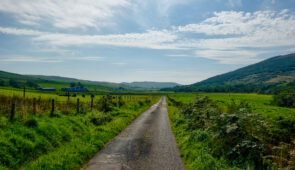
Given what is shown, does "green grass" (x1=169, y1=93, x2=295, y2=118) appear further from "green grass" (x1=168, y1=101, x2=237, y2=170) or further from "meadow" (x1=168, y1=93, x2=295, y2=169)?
"green grass" (x1=168, y1=101, x2=237, y2=170)

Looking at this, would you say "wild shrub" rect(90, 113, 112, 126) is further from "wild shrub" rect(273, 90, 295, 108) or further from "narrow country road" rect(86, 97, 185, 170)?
"wild shrub" rect(273, 90, 295, 108)

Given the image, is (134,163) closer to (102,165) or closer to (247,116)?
(102,165)

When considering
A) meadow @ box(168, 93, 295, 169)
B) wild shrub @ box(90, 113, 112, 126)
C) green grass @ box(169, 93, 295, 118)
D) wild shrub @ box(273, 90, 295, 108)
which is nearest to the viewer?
meadow @ box(168, 93, 295, 169)

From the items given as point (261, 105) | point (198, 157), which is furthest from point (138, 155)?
point (261, 105)

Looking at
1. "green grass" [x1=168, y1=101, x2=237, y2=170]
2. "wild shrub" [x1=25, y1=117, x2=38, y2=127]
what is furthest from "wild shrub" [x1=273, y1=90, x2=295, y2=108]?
"wild shrub" [x1=25, y1=117, x2=38, y2=127]

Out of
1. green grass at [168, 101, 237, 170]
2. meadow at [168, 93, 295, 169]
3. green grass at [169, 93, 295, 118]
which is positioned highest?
meadow at [168, 93, 295, 169]

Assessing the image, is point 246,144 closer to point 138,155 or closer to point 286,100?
point 138,155

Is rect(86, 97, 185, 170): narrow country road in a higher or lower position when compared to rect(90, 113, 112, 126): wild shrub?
lower

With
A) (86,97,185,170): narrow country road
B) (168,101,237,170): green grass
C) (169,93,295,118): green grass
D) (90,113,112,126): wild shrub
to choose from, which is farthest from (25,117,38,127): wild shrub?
(169,93,295,118): green grass

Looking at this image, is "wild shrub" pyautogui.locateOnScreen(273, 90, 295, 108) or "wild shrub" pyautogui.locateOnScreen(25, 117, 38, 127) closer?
"wild shrub" pyautogui.locateOnScreen(25, 117, 38, 127)

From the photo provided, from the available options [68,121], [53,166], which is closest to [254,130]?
[53,166]

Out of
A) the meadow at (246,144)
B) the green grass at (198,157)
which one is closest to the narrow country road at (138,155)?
the green grass at (198,157)

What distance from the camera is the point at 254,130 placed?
7.73m

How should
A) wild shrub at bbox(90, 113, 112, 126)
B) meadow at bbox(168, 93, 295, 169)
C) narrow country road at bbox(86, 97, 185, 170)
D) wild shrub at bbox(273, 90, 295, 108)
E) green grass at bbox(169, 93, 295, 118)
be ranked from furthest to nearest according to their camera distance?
wild shrub at bbox(273, 90, 295, 108) < wild shrub at bbox(90, 113, 112, 126) < green grass at bbox(169, 93, 295, 118) < narrow country road at bbox(86, 97, 185, 170) < meadow at bbox(168, 93, 295, 169)
